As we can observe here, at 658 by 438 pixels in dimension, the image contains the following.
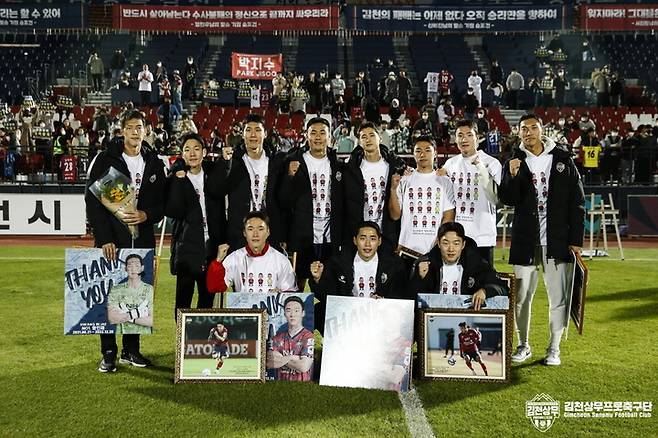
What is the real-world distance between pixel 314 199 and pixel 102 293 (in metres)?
1.92

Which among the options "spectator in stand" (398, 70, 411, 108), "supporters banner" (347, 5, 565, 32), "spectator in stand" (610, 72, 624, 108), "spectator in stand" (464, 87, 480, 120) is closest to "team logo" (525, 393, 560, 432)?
"spectator in stand" (464, 87, 480, 120)

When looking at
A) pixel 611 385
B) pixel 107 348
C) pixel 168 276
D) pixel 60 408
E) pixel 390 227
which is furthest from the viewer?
pixel 168 276

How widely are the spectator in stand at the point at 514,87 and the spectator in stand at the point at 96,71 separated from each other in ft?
51.0

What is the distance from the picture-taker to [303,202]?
6691 mm

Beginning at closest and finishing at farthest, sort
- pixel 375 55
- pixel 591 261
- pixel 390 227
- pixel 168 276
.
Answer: pixel 390 227, pixel 168 276, pixel 591 261, pixel 375 55

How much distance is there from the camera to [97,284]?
631cm

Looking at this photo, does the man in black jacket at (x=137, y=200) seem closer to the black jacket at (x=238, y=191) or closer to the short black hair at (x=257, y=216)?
the black jacket at (x=238, y=191)

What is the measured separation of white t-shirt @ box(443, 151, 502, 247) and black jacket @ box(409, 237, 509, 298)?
525 mm

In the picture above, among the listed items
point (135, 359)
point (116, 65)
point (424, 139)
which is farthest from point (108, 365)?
point (116, 65)

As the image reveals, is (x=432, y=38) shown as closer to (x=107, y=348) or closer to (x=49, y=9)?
(x=49, y=9)

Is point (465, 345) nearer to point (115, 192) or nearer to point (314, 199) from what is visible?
point (314, 199)

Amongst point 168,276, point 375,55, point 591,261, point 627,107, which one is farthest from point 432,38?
point 168,276

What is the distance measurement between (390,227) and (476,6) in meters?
27.1

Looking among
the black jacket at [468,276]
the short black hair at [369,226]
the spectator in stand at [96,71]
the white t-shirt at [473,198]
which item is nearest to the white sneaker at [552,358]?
the black jacket at [468,276]
